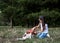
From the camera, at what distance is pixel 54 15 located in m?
18.5

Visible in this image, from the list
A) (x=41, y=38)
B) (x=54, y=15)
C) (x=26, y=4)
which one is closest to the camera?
(x=41, y=38)

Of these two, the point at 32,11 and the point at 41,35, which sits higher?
the point at 32,11

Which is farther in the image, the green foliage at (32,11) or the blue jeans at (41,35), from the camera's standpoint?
the green foliage at (32,11)

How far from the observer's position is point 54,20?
753 inches

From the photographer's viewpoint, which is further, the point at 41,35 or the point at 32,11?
the point at 32,11

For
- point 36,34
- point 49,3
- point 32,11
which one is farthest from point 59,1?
point 36,34

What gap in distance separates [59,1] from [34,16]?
2617mm

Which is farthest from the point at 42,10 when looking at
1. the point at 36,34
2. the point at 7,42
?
the point at 7,42

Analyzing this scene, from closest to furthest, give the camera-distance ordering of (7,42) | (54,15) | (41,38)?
(7,42) < (41,38) < (54,15)

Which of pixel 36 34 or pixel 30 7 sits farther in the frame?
pixel 30 7

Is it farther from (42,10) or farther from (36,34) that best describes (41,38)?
(42,10)

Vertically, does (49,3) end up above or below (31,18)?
above

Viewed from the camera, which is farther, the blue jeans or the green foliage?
the green foliage

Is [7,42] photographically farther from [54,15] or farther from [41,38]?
[54,15]
